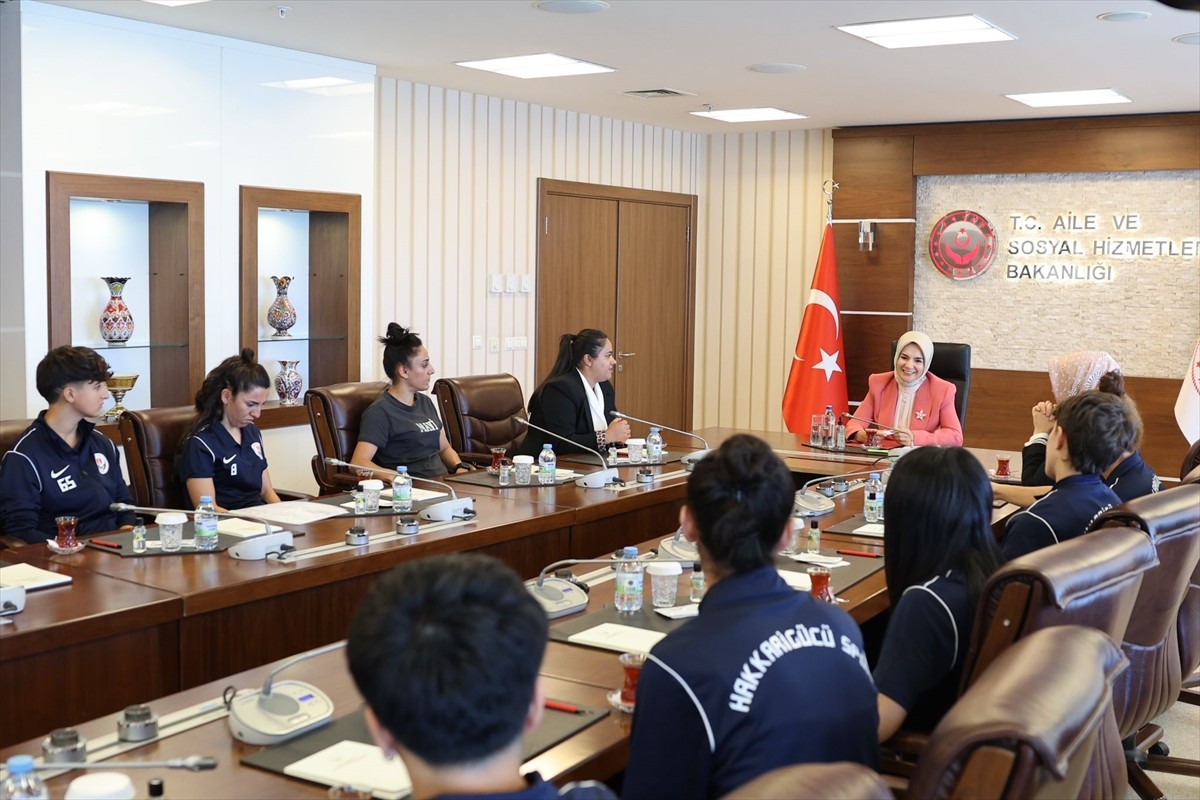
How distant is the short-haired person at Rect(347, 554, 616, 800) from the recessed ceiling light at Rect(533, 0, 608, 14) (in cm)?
347

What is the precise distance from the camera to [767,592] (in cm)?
181

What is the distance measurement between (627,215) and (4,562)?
18.0 ft

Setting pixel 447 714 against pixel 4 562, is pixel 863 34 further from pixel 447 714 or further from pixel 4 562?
pixel 447 714

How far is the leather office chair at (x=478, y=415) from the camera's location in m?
5.35

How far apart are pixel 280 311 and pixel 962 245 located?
4.31 meters

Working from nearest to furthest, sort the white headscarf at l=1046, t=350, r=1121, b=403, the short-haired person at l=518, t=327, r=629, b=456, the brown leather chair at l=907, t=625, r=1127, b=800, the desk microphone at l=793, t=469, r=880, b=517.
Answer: the brown leather chair at l=907, t=625, r=1127, b=800 < the desk microphone at l=793, t=469, r=880, b=517 < the white headscarf at l=1046, t=350, r=1121, b=403 < the short-haired person at l=518, t=327, r=629, b=456

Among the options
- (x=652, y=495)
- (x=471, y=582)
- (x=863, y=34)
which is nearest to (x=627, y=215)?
(x=863, y=34)

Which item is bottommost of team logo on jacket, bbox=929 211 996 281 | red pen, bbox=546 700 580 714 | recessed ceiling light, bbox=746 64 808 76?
red pen, bbox=546 700 580 714

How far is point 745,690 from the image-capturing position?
66.2 inches

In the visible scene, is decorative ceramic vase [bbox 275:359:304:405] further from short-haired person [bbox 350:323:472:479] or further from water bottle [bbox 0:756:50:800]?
water bottle [bbox 0:756:50:800]

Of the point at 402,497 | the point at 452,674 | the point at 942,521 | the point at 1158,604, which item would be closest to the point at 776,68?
the point at 402,497

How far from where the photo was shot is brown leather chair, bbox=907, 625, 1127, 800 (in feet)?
4.11

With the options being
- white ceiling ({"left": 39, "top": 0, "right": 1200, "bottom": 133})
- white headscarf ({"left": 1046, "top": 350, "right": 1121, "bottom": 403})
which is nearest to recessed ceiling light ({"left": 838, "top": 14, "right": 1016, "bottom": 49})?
white ceiling ({"left": 39, "top": 0, "right": 1200, "bottom": 133})

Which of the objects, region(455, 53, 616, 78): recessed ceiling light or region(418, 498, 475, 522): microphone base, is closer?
region(418, 498, 475, 522): microphone base
